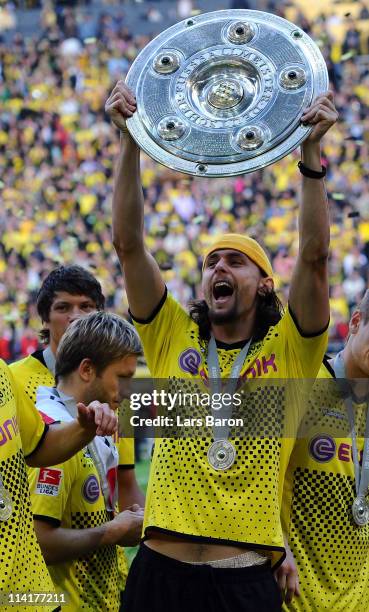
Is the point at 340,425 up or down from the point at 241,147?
down

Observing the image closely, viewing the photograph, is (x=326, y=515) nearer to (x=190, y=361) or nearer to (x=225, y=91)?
(x=190, y=361)

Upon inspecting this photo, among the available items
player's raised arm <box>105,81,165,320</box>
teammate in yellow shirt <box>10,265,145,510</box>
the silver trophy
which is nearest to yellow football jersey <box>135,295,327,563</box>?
player's raised arm <box>105,81,165,320</box>

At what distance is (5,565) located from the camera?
2.95 m

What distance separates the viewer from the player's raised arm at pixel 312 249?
11.5ft

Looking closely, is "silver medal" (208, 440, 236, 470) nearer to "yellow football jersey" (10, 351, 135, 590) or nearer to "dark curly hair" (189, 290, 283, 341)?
"dark curly hair" (189, 290, 283, 341)

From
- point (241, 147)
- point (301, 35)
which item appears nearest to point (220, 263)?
point (241, 147)

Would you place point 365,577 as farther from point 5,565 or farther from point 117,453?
point 5,565

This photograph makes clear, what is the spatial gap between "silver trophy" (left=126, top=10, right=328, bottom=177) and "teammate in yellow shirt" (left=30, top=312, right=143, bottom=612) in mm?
798

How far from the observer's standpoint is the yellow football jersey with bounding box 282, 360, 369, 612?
12.4 ft

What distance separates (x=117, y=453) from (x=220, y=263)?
888 mm

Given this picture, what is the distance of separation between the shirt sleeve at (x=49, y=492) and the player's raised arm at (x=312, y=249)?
101 cm

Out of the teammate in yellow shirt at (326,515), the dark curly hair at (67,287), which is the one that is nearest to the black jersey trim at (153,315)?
the teammate in yellow shirt at (326,515)

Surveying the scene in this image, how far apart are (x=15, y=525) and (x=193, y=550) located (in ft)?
2.15

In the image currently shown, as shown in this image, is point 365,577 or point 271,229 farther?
point 271,229
